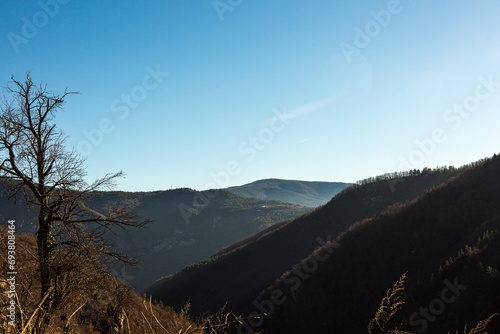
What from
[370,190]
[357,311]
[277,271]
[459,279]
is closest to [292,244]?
[277,271]

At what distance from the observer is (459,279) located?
43.3 feet

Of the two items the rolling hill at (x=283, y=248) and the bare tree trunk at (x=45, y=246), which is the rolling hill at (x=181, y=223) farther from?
the bare tree trunk at (x=45, y=246)

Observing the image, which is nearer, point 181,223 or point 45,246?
point 45,246

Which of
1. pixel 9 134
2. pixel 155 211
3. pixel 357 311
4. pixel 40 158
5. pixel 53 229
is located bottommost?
pixel 357 311

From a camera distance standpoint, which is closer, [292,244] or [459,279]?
[459,279]

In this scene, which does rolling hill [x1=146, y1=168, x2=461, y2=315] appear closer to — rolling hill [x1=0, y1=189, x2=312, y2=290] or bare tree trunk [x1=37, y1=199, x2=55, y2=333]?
bare tree trunk [x1=37, y1=199, x2=55, y2=333]

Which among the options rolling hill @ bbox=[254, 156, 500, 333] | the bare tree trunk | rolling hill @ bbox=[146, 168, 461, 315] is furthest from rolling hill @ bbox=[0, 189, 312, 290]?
the bare tree trunk

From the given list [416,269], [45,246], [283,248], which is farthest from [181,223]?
[45,246]

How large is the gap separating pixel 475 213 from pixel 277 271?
21.6 m

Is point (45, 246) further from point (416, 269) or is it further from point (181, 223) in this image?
point (181, 223)

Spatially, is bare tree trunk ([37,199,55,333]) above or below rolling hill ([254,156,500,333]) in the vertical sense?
above

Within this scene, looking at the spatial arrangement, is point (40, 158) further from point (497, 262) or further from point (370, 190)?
point (370, 190)

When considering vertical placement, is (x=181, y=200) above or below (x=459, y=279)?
above

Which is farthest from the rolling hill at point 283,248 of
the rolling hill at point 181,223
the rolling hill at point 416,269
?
the rolling hill at point 181,223
